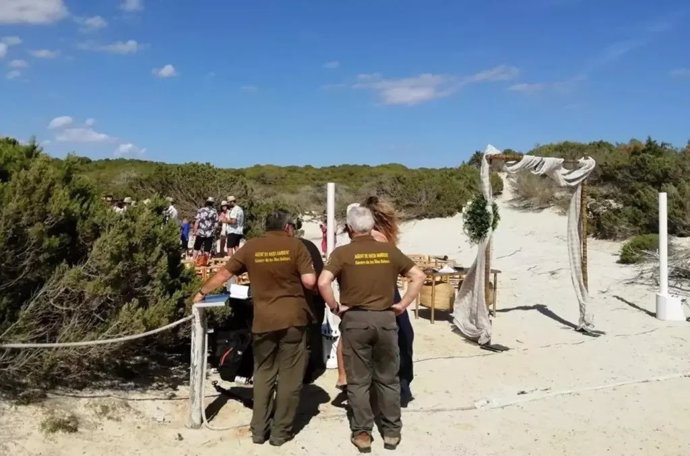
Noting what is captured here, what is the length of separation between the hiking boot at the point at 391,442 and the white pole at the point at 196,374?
4.62 ft

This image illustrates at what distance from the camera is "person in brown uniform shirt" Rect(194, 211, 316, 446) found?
432cm

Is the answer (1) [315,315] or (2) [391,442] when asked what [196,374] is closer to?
(1) [315,315]

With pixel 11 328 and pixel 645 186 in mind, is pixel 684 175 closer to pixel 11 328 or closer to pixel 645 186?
pixel 645 186


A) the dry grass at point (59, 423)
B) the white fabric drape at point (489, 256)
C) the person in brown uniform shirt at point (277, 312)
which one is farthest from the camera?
the white fabric drape at point (489, 256)

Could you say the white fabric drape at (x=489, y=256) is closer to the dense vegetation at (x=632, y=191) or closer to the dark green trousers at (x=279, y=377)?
the dark green trousers at (x=279, y=377)

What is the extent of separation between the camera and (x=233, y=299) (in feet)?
18.6

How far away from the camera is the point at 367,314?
436cm

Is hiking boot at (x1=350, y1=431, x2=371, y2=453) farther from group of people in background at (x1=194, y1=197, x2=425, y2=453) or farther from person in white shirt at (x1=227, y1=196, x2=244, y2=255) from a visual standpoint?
person in white shirt at (x1=227, y1=196, x2=244, y2=255)

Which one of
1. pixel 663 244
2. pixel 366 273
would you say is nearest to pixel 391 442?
pixel 366 273

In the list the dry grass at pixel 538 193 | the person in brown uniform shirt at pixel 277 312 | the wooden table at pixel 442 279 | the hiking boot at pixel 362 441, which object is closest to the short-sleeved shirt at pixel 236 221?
the wooden table at pixel 442 279

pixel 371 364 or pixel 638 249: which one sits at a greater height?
pixel 638 249

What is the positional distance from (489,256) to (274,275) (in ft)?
16.5

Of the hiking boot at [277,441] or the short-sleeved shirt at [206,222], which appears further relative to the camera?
the short-sleeved shirt at [206,222]

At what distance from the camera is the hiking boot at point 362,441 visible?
14.5 feet
